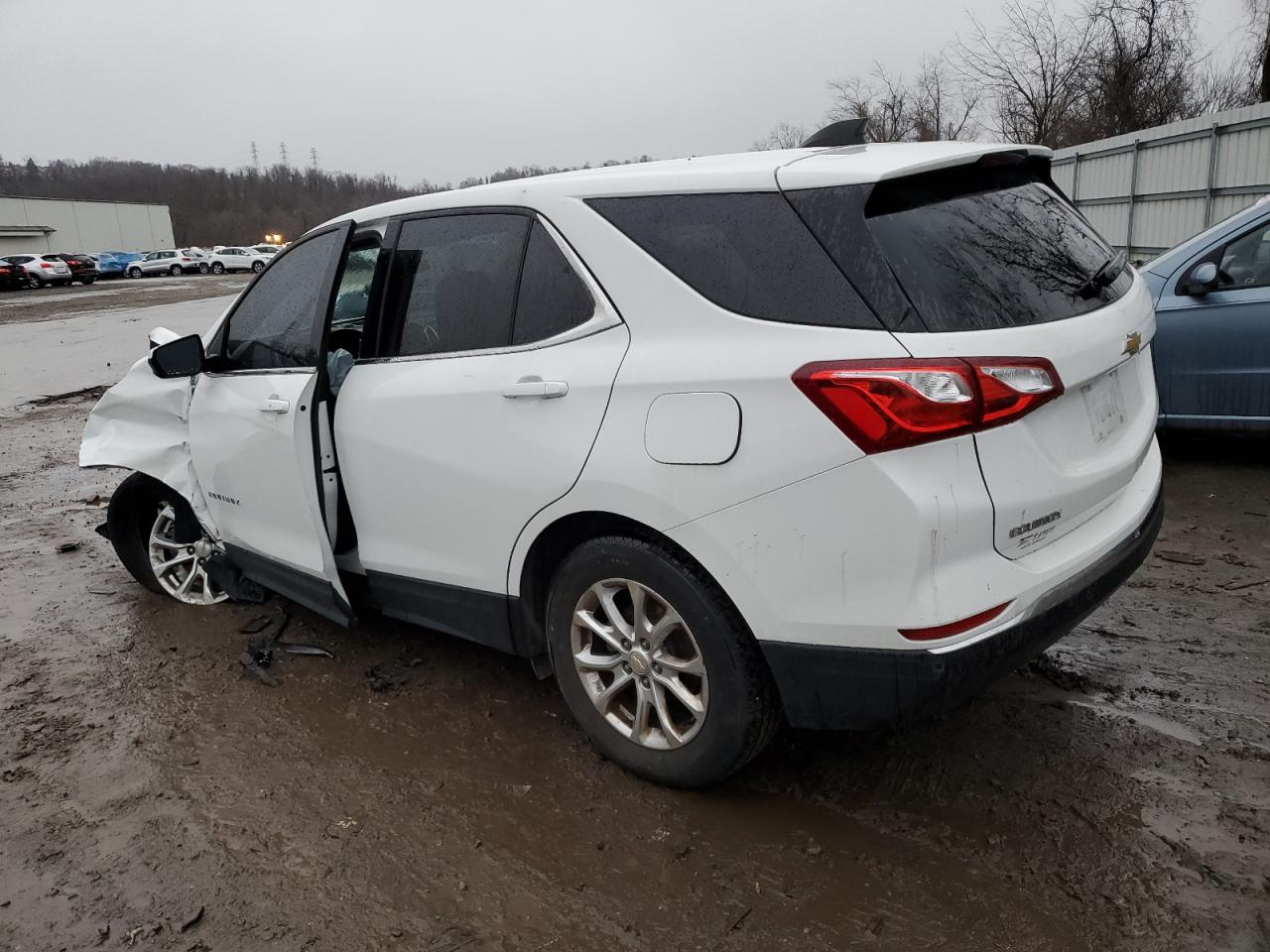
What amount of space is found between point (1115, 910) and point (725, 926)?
92cm

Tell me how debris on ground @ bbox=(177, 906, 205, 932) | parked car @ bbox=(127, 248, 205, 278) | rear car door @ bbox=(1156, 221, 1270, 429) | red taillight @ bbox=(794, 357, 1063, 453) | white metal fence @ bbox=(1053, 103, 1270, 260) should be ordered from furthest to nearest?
parked car @ bbox=(127, 248, 205, 278) < white metal fence @ bbox=(1053, 103, 1270, 260) < rear car door @ bbox=(1156, 221, 1270, 429) < debris on ground @ bbox=(177, 906, 205, 932) < red taillight @ bbox=(794, 357, 1063, 453)

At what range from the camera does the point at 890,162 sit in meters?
2.49

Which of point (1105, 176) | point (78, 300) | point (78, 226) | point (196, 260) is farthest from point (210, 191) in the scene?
point (1105, 176)

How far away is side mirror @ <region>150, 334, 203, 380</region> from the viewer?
12.9ft

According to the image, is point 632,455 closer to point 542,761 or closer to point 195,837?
point 542,761

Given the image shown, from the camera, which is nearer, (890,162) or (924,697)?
(924,697)

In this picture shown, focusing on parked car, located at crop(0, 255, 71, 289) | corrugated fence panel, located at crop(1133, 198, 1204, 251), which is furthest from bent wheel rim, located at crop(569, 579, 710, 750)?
parked car, located at crop(0, 255, 71, 289)

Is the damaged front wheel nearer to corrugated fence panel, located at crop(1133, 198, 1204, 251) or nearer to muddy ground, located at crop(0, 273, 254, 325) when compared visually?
corrugated fence panel, located at crop(1133, 198, 1204, 251)

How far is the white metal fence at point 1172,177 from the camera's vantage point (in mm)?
12352

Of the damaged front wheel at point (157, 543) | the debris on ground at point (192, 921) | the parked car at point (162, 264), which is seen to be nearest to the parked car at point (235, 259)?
the parked car at point (162, 264)

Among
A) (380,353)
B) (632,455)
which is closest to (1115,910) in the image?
(632,455)

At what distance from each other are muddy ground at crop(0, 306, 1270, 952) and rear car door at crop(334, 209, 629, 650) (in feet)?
1.73

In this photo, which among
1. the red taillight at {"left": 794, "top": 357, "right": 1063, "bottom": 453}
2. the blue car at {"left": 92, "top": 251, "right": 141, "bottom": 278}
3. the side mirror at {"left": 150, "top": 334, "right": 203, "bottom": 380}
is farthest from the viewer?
the blue car at {"left": 92, "top": 251, "right": 141, "bottom": 278}

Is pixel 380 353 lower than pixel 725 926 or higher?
higher
